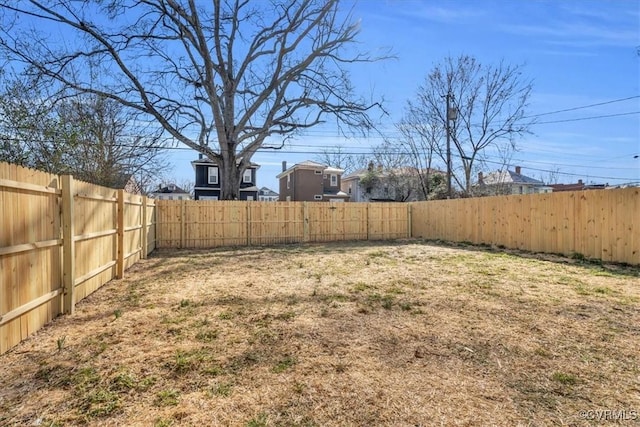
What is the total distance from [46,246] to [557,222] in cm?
1020

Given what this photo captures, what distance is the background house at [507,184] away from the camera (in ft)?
75.5

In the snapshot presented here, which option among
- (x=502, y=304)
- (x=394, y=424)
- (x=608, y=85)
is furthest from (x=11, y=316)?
(x=608, y=85)

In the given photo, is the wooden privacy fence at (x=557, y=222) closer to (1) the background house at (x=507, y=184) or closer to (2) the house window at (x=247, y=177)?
(1) the background house at (x=507, y=184)

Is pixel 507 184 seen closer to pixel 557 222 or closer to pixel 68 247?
pixel 557 222

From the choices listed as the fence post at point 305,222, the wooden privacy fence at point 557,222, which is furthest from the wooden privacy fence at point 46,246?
the wooden privacy fence at point 557,222

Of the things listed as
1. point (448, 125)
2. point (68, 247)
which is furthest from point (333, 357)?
point (448, 125)

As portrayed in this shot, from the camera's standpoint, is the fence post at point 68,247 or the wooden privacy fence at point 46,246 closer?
the wooden privacy fence at point 46,246

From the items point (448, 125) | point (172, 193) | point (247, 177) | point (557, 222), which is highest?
point (448, 125)

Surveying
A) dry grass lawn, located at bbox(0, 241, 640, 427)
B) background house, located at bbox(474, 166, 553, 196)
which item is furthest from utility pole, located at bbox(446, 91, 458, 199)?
dry grass lawn, located at bbox(0, 241, 640, 427)

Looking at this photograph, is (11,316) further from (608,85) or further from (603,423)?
(608,85)

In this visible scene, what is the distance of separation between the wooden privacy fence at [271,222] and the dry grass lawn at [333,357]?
6.01 meters

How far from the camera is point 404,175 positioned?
26547mm

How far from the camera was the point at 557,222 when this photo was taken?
871 cm

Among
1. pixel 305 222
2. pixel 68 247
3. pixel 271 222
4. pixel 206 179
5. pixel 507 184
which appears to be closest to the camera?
pixel 68 247
